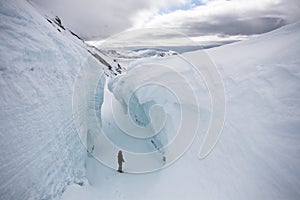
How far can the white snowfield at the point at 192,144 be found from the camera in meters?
2.85

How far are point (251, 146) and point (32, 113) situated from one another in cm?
382

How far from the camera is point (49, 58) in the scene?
4.54 m

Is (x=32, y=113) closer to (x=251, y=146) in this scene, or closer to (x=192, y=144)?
(x=192, y=144)

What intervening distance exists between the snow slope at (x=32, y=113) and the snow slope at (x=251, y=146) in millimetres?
905

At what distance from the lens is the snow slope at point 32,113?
2.84m

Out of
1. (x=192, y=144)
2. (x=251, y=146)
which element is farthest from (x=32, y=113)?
(x=251, y=146)

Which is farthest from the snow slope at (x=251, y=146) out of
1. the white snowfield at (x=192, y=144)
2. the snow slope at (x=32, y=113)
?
the snow slope at (x=32, y=113)

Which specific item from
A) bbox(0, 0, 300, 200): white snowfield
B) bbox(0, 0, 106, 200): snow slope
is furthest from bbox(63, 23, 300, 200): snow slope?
bbox(0, 0, 106, 200): snow slope

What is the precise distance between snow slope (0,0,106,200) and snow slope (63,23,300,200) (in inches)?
35.6

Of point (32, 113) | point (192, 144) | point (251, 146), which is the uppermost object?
point (32, 113)

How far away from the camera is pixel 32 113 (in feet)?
11.0

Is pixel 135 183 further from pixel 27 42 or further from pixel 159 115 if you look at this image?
pixel 27 42

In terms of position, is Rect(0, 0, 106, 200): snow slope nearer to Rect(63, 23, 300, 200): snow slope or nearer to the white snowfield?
the white snowfield

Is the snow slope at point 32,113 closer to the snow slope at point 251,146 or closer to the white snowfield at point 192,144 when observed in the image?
the white snowfield at point 192,144
